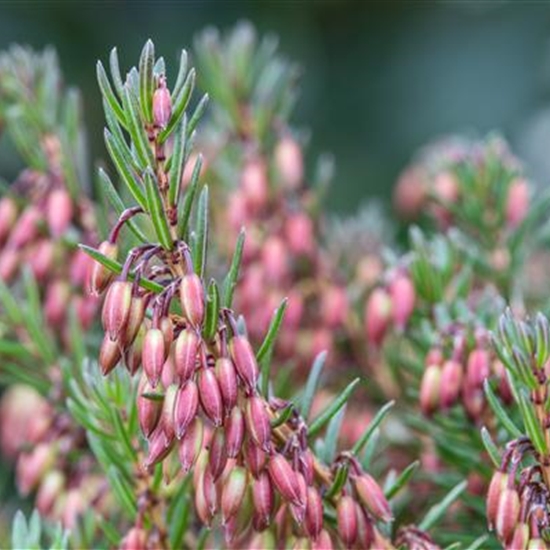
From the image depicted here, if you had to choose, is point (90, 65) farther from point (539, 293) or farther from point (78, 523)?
point (78, 523)

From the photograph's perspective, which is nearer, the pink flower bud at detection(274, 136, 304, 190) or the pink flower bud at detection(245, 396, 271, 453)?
the pink flower bud at detection(245, 396, 271, 453)

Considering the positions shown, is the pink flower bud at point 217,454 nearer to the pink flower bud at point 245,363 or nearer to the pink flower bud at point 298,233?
the pink flower bud at point 245,363

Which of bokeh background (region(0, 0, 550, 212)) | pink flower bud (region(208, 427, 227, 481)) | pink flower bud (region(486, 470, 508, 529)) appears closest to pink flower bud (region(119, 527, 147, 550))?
pink flower bud (region(208, 427, 227, 481))

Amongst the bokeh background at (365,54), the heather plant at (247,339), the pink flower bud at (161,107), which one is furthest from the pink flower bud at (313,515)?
the bokeh background at (365,54)

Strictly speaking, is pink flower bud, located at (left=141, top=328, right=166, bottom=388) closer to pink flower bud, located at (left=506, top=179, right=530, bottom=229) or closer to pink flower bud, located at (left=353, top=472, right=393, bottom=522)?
pink flower bud, located at (left=353, top=472, right=393, bottom=522)

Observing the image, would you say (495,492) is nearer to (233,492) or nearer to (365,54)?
(233,492)

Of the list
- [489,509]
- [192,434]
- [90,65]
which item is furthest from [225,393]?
[90,65]

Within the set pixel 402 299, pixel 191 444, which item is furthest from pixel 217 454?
pixel 402 299
